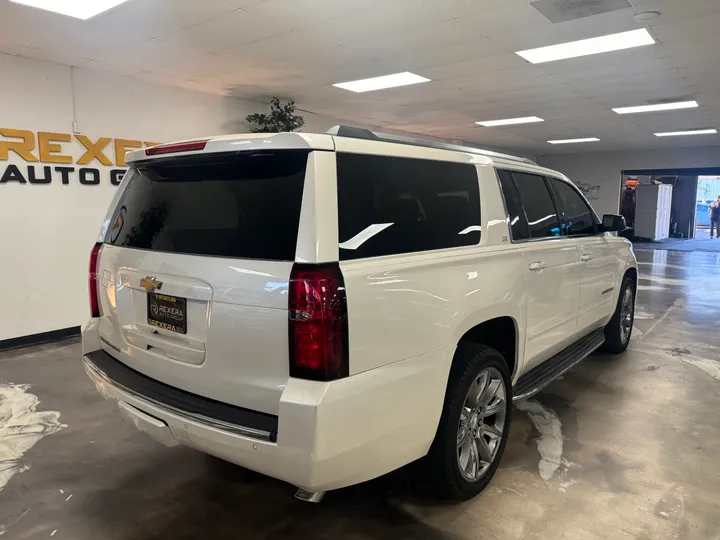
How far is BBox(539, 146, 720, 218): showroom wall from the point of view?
49.0 feet

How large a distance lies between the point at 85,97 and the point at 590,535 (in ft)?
20.9

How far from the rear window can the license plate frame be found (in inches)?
7.9

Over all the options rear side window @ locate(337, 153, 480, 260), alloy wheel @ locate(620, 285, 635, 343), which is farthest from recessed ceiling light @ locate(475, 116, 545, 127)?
rear side window @ locate(337, 153, 480, 260)

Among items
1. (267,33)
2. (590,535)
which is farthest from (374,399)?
(267,33)

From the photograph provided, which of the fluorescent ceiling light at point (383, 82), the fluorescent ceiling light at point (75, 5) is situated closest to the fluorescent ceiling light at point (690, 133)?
the fluorescent ceiling light at point (383, 82)

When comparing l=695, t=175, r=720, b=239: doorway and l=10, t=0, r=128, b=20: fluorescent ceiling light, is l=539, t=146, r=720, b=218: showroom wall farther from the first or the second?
l=695, t=175, r=720, b=239: doorway

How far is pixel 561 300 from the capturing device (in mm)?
3168

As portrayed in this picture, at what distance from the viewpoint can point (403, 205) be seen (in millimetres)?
2070

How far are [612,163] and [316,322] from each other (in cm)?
1747

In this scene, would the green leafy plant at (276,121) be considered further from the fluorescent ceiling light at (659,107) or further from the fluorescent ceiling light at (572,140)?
the fluorescent ceiling light at (572,140)

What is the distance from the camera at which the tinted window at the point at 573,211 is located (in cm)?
352

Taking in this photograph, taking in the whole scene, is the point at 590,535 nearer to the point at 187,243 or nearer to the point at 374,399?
the point at 374,399

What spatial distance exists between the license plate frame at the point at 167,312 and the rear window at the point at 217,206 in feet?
0.66

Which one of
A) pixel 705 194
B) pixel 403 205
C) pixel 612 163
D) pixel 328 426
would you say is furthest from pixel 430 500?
pixel 705 194
